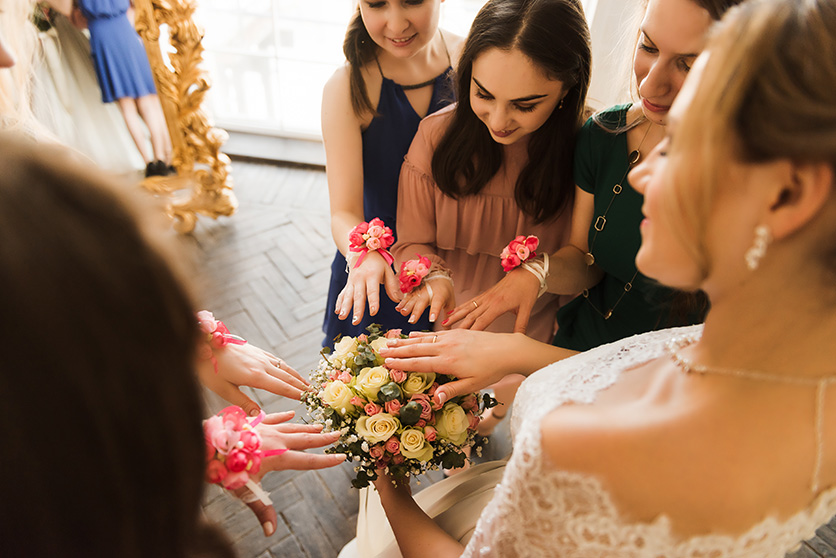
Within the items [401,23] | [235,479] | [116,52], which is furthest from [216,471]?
[116,52]

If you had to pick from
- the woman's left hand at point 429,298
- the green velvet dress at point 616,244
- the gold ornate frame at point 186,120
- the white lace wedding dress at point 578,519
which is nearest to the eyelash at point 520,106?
the green velvet dress at point 616,244

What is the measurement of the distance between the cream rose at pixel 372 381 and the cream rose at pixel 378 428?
2.9 inches

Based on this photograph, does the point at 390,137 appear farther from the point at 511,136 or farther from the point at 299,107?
the point at 299,107

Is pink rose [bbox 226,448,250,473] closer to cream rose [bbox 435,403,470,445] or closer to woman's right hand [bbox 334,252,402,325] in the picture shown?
cream rose [bbox 435,403,470,445]

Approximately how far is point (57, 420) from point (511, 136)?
1.59m

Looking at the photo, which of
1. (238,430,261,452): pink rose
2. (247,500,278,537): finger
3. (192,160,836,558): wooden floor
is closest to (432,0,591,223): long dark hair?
(192,160,836,558): wooden floor

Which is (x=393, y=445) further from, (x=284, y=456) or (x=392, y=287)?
(x=392, y=287)

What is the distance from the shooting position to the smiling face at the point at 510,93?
1651 millimetres

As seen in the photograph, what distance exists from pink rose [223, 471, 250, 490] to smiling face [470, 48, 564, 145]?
4.35 ft

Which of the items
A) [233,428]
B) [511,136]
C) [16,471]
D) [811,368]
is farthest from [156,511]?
[511,136]

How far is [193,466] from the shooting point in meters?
0.72

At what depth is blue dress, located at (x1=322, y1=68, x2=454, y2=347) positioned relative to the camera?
7.39 ft

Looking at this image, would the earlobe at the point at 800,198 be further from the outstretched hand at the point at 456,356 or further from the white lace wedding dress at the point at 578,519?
the outstretched hand at the point at 456,356

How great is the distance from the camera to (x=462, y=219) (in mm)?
2113
